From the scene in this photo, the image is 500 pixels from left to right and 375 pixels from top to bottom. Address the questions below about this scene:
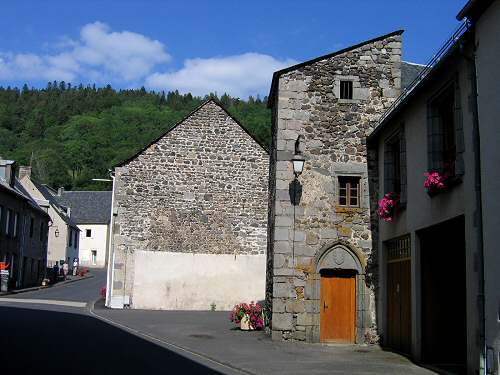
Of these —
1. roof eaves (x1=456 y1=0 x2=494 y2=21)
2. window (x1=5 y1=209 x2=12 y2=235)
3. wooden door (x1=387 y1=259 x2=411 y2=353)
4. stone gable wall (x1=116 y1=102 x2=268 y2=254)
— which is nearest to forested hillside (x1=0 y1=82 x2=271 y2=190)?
window (x1=5 y1=209 x2=12 y2=235)

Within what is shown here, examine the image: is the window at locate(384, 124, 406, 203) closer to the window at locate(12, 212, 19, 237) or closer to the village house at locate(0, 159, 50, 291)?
the village house at locate(0, 159, 50, 291)

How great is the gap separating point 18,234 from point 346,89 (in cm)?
2774

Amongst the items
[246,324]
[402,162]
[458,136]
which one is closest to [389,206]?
[402,162]

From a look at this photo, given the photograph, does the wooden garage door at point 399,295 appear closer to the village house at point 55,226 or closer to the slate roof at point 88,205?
Answer: the village house at point 55,226

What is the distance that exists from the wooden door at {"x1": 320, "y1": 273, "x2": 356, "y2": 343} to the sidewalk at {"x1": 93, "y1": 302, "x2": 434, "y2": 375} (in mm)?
516

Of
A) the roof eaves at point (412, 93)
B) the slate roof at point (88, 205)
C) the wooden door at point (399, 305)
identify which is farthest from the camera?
the slate roof at point (88, 205)

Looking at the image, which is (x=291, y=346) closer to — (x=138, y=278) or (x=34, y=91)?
(x=138, y=278)

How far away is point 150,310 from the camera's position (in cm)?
2398

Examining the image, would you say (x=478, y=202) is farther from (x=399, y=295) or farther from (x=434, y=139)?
(x=399, y=295)

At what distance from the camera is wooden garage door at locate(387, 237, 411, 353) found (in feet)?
42.9

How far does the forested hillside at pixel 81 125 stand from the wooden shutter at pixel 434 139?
184 ft

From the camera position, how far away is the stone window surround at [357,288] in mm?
14836

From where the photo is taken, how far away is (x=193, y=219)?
2595 cm

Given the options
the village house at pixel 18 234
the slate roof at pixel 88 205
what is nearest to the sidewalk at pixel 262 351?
the village house at pixel 18 234
